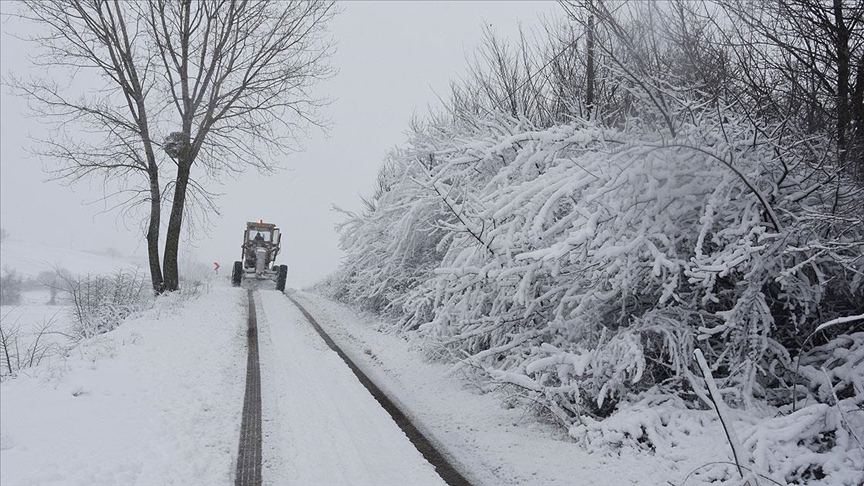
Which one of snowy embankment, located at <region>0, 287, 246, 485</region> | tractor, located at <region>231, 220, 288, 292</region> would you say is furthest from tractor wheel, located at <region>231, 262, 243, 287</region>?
snowy embankment, located at <region>0, 287, 246, 485</region>

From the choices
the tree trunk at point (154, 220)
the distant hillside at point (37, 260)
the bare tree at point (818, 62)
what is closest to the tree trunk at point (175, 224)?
the tree trunk at point (154, 220)

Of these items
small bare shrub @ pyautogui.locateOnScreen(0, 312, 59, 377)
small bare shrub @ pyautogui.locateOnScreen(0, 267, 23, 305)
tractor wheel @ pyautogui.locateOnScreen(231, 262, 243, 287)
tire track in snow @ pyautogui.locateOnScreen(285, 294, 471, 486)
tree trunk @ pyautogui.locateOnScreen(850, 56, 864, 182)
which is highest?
tree trunk @ pyautogui.locateOnScreen(850, 56, 864, 182)

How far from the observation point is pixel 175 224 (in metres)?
14.4

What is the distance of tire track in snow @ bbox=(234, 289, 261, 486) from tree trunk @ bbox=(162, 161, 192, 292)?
7.89 metres

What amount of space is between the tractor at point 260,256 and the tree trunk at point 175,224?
733 centimetres

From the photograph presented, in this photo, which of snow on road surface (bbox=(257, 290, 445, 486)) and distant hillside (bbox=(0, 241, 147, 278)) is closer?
snow on road surface (bbox=(257, 290, 445, 486))

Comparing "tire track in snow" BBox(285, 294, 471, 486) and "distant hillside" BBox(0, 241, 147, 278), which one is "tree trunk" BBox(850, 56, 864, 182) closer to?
"tire track in snow" BBox(285, 294, 471, 486)

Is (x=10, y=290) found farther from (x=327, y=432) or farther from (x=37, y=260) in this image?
(x=327, y=432)

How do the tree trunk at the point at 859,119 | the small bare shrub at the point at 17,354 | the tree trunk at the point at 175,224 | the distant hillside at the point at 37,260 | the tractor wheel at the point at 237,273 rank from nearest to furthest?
the tree trunk at the point at 859,119 < the small bare shrub at the point at 17,354 < the tree trunk at the point at 175,224 < the tractor wheel at the point at 237,273 < the distant hillside at the point at 37,260

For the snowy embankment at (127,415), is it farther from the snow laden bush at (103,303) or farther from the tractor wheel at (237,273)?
the tractor wheel at (237,273)

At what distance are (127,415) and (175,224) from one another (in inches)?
425

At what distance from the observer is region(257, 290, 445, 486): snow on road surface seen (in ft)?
13.4

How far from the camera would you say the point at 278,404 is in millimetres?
5773

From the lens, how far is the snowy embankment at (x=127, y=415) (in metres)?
3.66
